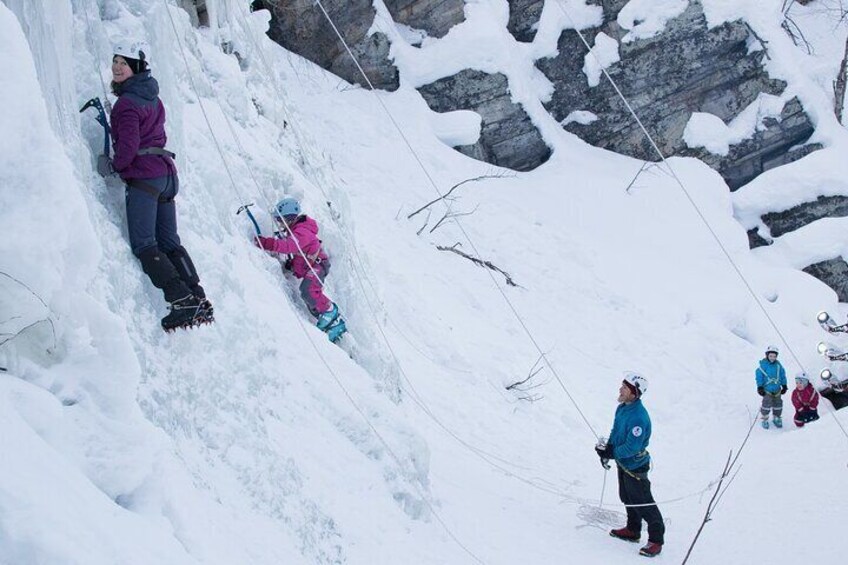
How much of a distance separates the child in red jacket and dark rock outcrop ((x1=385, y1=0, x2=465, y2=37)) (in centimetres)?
1067

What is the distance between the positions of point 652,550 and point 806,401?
6.63 metres

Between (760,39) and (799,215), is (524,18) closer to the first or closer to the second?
(760,39)

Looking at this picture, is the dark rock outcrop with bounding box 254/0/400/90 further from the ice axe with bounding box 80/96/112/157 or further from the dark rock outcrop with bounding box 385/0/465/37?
the ice axe with bounding box 80/96/112/157

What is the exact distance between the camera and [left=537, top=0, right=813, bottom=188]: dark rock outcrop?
1895 cm

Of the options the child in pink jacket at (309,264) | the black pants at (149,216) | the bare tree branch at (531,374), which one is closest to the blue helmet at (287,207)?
the child in pink jacket at (309,264)

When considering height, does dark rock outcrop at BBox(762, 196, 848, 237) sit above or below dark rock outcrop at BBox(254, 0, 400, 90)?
below

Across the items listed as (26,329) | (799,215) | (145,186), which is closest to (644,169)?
(799,215)

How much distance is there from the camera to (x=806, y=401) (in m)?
12.6

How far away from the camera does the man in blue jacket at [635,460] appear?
7152 millimetres

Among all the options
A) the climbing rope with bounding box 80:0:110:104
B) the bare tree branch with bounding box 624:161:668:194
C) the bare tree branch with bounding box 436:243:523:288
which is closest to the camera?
the climbing rope with bounding box 80:0:110:104

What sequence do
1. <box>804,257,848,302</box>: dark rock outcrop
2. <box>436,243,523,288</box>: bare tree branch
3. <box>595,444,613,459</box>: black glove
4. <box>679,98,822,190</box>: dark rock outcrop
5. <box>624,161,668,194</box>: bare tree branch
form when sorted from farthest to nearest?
<box>679,98,822,190</box>: dark rock outcrop → <box>624,161,668,194</box>: bare tree branch → <box>804,257,848,302</box>: dark rock outcrop → <box>436,243,523,288</box>: bare tree branch → <box>595,444,613,459</box>: black glove

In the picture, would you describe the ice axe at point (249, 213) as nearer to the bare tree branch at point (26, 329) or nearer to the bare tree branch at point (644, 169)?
the bare tree branch at point (26, 329)

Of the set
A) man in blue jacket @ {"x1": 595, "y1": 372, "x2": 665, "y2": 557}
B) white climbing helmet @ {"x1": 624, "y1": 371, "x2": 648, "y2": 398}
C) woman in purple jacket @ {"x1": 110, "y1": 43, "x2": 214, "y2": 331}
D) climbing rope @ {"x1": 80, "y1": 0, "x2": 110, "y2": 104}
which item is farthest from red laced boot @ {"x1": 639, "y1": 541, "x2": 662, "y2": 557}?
climbing rope @ {"x1": 80, "y1": 0, "x2": 110, "y2": 104}

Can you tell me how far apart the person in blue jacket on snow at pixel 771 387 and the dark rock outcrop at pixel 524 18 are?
10.2 m
